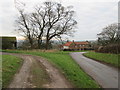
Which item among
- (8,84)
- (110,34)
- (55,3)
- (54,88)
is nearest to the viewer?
(54,88)

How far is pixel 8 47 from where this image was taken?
3347 cm

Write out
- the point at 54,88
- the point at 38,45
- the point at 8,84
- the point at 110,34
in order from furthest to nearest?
1. the point at 110,34
2. the point at 38,45
3. the point at 8,84
4. the point at 54,88

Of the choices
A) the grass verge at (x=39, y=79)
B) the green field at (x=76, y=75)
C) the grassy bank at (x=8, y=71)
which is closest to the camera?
the grass verge at (x=39, y=79)

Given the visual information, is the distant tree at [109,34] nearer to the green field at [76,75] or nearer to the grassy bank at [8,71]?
the green field at [76,75]

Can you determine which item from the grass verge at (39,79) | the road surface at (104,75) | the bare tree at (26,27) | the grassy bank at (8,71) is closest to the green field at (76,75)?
the road surface at (104,75)

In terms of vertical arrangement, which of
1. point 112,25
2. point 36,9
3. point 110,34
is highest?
point 36,9

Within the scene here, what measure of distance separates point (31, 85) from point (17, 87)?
61cm

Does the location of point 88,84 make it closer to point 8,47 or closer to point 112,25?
point 8,47

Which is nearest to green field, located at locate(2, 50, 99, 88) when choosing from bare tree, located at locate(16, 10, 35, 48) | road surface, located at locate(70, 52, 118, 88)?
road surface, located at locate(70, 52, 118, 88)

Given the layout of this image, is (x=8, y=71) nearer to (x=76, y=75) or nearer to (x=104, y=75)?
(x=76, y=75)

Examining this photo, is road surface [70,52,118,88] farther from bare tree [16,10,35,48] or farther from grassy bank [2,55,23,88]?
bare tree [16,10,35,48]

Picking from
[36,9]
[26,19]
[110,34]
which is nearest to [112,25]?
[110,34]

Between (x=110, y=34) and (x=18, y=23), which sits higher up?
(x=18, y=23)

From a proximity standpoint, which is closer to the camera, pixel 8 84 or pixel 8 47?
pixel 8 84
